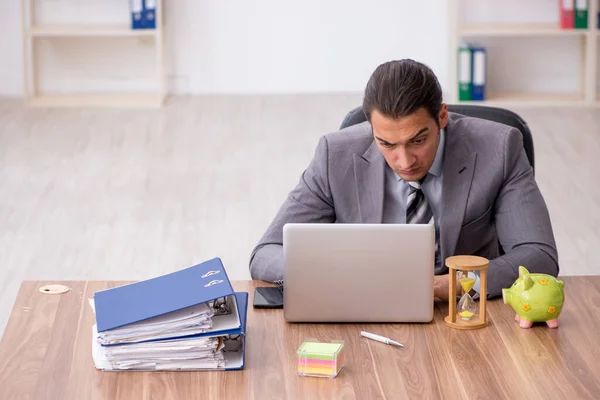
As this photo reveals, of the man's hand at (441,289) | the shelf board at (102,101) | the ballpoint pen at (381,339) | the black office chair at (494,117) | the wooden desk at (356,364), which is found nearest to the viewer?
the wooden desk at (356,364)

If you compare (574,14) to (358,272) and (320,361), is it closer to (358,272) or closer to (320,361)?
(358,272)

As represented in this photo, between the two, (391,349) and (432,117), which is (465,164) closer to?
(432,117)

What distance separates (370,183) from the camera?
8.34 feet

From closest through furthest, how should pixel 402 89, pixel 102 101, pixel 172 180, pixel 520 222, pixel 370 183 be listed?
pixel 402 89, pixel 520 222, pixel 370 183, pixel 172 180, pixel 102 101

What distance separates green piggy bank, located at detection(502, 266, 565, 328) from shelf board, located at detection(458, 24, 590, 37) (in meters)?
4.90

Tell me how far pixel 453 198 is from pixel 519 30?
15.0 feet

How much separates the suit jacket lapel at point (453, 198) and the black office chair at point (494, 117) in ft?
1.19

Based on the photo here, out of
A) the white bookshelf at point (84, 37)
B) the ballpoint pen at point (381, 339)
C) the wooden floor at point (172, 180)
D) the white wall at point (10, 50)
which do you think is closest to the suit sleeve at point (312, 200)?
the ballpoint pen at point (381, 339)

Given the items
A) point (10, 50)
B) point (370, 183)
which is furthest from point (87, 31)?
point (370, 183)

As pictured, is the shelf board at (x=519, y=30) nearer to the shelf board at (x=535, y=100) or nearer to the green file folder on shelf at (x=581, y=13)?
the green file folder on shelf at (x=581, y=13)

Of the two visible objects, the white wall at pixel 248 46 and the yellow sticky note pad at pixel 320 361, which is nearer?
the yellow sticky note pad at pixel 320 361

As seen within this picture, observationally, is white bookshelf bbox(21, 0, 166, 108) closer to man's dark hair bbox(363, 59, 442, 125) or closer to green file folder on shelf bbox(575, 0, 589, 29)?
green file folder on shelf bbox(575, 0, 589, 29)

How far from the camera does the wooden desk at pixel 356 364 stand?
1.84m

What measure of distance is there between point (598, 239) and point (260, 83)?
331 cm
